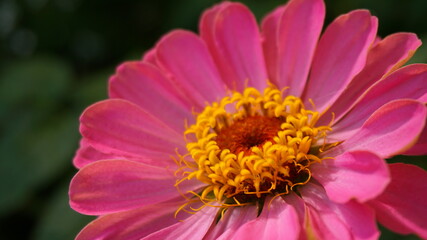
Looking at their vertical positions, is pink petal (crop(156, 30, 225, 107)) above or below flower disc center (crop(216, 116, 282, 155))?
above

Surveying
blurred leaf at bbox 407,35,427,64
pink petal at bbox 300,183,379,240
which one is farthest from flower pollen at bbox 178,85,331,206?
blurred leaf at bbox 407,35,427,64

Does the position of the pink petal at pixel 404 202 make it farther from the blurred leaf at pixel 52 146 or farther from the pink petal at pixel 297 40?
the blurred leaf at pixel 52 146

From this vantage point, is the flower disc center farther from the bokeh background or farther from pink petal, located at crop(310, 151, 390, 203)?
the bokeh background

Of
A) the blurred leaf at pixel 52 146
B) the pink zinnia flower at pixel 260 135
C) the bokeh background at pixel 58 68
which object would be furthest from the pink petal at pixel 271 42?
the blurred leaf at pixel 52 146

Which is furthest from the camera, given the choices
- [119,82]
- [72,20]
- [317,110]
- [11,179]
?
[72,20]

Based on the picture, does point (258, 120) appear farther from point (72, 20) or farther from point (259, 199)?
point (72, 20)

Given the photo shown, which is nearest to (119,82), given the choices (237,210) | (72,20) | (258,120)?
(258,120)
